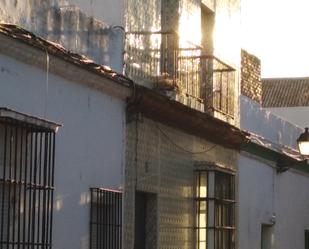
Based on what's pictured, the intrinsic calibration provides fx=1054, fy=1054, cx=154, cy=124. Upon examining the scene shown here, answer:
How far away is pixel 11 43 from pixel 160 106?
4.45m

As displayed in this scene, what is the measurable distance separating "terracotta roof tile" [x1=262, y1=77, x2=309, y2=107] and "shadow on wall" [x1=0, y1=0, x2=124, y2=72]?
27.9 metres

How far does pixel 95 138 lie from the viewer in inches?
495

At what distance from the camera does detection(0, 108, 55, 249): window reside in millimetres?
10180

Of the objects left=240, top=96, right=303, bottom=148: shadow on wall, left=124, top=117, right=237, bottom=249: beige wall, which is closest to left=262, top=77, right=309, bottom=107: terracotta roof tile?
left=240, top=96, right=303, bottom=148: shadow on wall

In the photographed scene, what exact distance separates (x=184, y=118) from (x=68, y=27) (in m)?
3.94

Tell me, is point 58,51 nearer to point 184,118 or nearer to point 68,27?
point 68,27

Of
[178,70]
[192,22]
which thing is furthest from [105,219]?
[192,22]

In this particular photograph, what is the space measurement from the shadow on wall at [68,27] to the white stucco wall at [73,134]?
0.46 m

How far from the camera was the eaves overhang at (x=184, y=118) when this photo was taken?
13789 millimetres

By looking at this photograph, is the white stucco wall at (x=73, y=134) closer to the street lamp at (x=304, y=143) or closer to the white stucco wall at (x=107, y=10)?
the white stucco wall at (x=107, y=10)

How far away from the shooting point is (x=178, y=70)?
627 inches

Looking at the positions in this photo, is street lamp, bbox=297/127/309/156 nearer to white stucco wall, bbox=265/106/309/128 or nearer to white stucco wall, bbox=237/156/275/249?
white stucco wall, bbox=237/156/275/249

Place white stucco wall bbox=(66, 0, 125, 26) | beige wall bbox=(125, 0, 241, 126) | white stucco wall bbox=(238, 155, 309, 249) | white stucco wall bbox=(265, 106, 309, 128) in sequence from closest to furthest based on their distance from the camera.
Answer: white stucco wall bbox=(66, 0, 125, 26), beige wall bbox=(125, 0, 241, 126), white stucco wall bbox=(238, 155, 309, 249), white stucco wall bbox=(265, 106, 309, 128)

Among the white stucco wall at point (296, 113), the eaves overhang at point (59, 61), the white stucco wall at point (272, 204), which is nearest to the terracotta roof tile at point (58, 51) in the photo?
the eaves overhang at point (59, 61)
